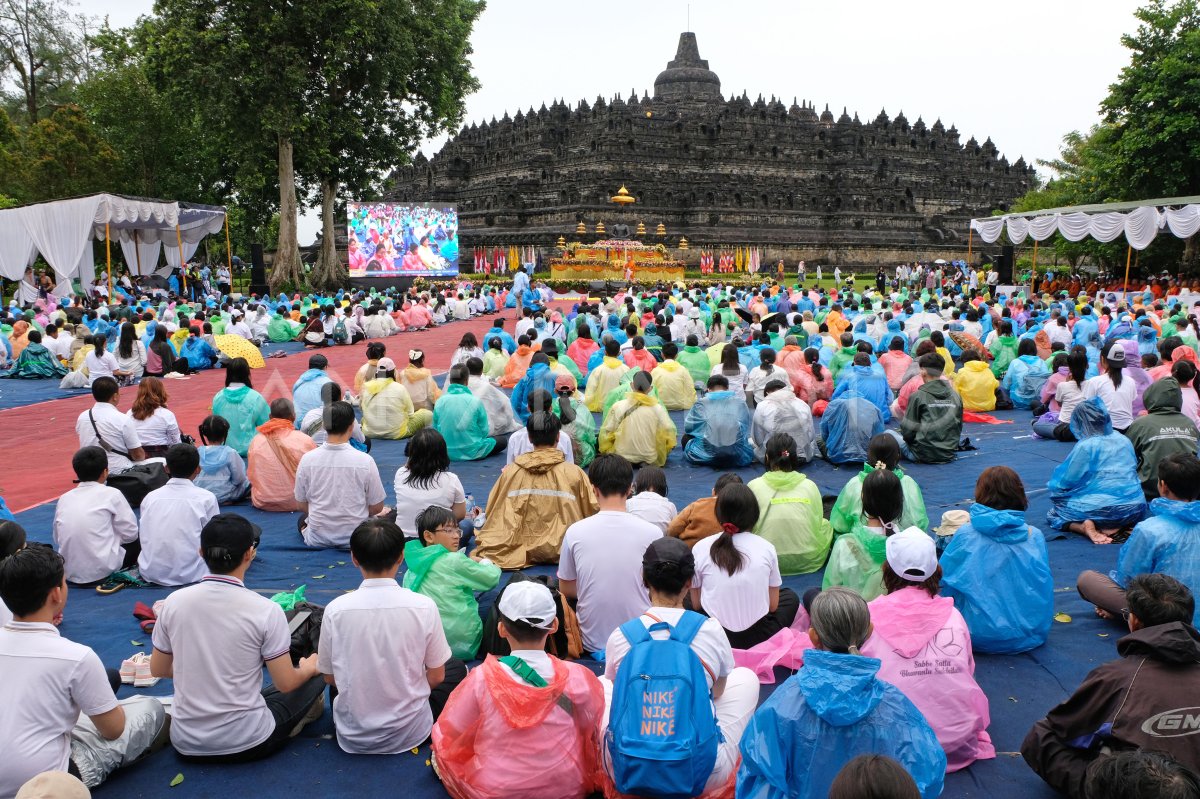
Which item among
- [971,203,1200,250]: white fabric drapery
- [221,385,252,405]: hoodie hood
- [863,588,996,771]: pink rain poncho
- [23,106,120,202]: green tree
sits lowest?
[863,588,996,771]: pink rain poncho

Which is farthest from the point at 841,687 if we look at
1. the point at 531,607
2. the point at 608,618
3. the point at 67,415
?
the point at 67,415

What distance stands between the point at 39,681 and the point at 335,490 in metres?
3.48

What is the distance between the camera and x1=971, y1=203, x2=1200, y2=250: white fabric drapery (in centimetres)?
2208

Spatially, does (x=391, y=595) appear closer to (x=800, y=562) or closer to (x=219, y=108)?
(x=800, y=562)

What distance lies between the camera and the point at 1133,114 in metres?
27.6

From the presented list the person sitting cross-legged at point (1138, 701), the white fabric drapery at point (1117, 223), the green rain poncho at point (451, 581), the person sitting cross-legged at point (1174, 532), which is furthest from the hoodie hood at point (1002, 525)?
the white fabric drapery at point (1117, 223)

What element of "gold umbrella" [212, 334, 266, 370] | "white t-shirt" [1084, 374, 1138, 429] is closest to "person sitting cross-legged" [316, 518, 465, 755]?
"white t-shirt" [1084, 374, 1138, 429]

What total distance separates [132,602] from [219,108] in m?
24.6

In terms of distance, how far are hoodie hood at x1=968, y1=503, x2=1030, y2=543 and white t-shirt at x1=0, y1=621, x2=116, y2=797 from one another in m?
4.49

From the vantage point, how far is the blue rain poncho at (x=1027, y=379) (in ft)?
39.8

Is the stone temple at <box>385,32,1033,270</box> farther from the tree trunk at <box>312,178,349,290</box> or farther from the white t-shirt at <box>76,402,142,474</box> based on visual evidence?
the white t-shirt at <box>76,402,142,474</box>

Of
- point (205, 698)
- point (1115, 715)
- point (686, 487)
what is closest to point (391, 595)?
point (205, 698)

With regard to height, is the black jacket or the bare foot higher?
the black jacket

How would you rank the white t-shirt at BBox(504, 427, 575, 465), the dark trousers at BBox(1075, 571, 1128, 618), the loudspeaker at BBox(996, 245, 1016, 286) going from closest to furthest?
the dark trousers at BBox(1075, 571, 1128, 618) → the white t-shirt at BBox(504, 427, 575, 465) → the loudspeaker at BBox(996, 245, 1016, 286)
